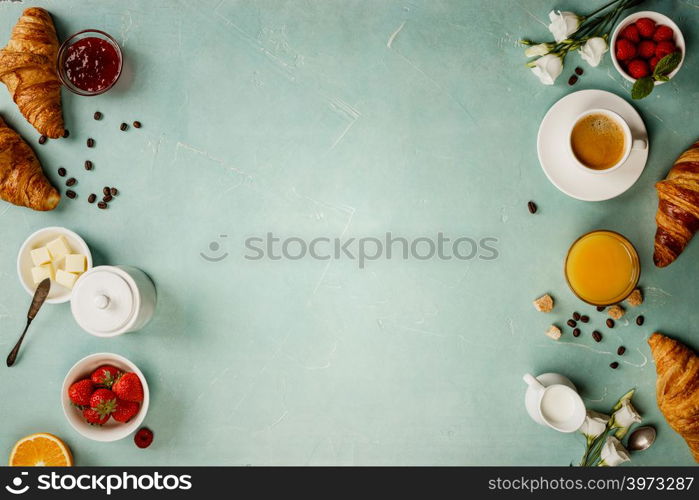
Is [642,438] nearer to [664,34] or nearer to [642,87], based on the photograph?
[642,87]

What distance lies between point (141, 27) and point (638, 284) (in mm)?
1526

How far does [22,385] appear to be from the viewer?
1.50 meters

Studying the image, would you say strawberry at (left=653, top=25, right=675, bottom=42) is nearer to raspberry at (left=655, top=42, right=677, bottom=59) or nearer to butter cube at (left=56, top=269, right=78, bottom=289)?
raspberry at (left=655, top=42, right=677, bottom=59)

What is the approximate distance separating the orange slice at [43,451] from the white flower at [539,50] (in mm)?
1639

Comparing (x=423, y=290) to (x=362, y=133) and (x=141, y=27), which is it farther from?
(x=141, y=27)

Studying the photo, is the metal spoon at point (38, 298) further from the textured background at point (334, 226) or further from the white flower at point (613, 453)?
the white flower at point (613, 453)

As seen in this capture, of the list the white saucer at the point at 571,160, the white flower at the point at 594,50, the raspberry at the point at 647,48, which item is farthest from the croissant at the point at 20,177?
the raspberry at the point at 647,48

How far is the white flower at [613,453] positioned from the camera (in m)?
1.38

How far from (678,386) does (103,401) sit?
1473 millimetres

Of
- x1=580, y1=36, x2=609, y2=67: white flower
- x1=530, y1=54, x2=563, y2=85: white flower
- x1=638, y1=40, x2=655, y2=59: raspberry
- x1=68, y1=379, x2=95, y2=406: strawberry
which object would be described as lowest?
x1=68, y1=379, x2=95, y2=406: strawberry

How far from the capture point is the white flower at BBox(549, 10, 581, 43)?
1362 millimetres

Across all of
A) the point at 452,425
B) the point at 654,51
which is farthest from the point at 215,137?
the point at 654,51

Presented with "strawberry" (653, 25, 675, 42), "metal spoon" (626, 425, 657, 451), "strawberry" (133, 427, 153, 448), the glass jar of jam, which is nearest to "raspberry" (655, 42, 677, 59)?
"strawberry" (653, 25, 675, 42)

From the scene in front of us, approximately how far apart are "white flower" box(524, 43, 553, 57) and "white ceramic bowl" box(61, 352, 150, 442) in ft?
4.36
